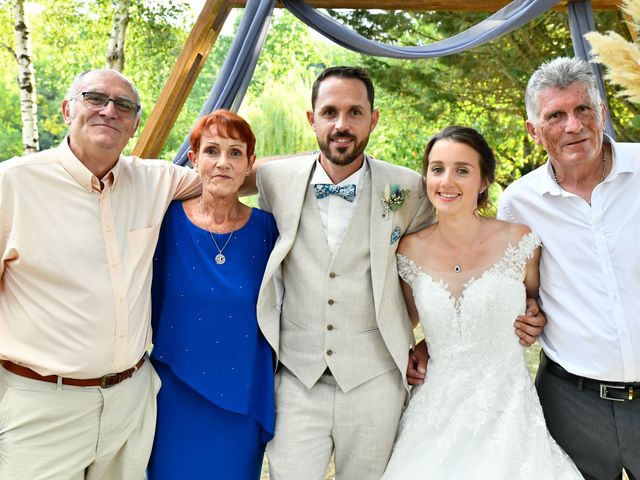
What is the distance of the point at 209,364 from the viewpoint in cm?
232

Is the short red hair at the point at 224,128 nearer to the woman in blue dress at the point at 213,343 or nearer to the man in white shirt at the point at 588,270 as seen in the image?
the woman in blue dress at the point at 213,343

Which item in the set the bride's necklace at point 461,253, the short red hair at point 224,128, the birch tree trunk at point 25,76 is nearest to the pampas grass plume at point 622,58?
the bride's necklace at point 461,253

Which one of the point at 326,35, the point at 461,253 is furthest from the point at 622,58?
the point at 326,35

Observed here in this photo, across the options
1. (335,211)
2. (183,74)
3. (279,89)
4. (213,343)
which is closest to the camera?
(213,343)

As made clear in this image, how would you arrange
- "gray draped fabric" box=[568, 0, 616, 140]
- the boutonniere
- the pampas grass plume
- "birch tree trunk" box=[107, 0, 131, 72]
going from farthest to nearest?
"birch tree trunk" box=[107, 0, 131, 72] → "gray draped fabric" box=[568, 0, 616, 140] → the boutonniere → the pampas grass plume

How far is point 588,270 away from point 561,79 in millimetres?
722

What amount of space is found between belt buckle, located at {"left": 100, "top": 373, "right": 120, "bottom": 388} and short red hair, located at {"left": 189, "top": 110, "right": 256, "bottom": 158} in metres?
0.90

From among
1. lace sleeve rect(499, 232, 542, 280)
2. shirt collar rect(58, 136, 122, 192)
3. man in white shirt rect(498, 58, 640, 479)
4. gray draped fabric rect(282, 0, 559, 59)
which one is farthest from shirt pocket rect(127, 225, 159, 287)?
gray draped fabric rect(282, 0, 559, 59)

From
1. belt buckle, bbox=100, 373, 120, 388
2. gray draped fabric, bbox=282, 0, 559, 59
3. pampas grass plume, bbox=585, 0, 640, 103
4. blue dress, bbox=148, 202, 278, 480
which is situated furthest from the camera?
gray draped fabric, bbox=282, 0, 559, 59

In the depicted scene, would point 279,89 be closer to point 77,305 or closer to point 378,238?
point 378,238

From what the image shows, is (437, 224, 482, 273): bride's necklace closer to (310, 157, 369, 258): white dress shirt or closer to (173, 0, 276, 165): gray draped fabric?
(310, 157, 369, 258): white dress shirt

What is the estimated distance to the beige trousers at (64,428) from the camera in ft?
6.91

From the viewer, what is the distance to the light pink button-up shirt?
211 centimetres

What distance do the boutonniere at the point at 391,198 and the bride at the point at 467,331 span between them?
116 mm
